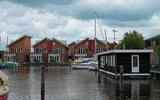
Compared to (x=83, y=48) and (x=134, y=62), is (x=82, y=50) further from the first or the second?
(x=134, y=62)

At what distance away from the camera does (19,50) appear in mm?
188875

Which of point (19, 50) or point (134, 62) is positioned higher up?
point (19, 50)

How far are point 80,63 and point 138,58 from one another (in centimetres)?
6087

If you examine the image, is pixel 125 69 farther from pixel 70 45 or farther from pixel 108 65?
pixel 70 45

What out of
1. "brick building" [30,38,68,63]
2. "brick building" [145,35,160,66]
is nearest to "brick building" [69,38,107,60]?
"brick building" [30,38,68,63]

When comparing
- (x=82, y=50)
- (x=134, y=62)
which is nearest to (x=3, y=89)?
(x=134, y=62)

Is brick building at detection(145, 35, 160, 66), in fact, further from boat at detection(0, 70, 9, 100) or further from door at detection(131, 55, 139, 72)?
boat at detection(0, 70, 9, 100)

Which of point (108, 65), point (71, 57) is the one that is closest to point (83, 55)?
point (71, 57)

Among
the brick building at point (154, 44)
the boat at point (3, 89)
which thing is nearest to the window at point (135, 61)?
the boat at point (3, 89)

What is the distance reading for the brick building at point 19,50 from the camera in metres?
187

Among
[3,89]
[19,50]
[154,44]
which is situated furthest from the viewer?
[19,50]

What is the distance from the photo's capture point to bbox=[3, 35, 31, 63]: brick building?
186875mm

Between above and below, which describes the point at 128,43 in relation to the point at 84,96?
above

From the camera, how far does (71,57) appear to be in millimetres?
181625
